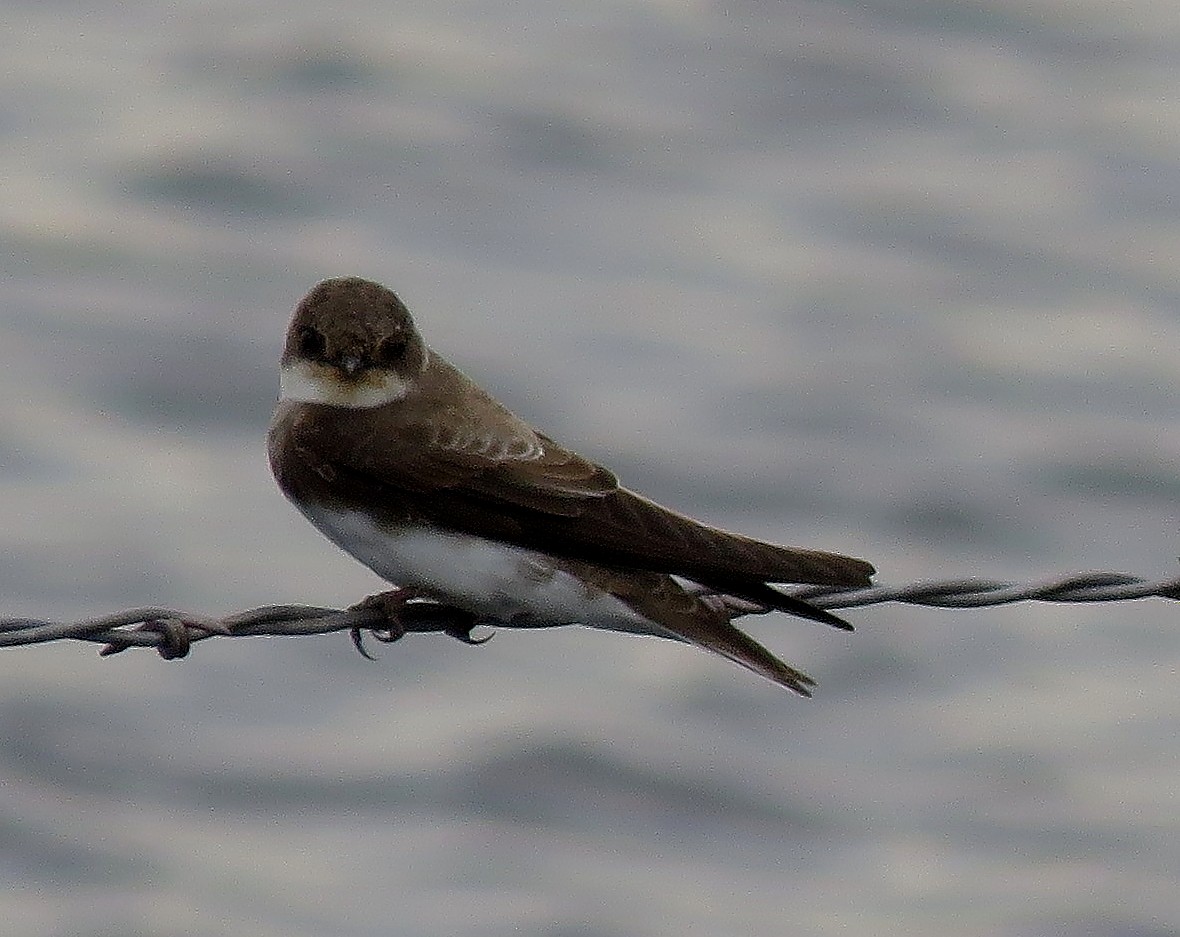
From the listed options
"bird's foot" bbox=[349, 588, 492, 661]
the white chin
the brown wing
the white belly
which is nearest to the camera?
the brown wing

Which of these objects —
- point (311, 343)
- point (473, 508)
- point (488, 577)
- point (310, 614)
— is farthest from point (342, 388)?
point (310, 614)

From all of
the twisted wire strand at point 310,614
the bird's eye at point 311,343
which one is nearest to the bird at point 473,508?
the bird's eye at point 311,343

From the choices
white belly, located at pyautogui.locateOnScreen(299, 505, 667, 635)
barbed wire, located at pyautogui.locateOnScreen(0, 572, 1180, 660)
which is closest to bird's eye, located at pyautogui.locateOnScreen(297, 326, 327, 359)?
white belly, located at pyautogui.locateOnScreen(299, 505, 667, 635)

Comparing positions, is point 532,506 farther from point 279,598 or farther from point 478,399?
point 279,598

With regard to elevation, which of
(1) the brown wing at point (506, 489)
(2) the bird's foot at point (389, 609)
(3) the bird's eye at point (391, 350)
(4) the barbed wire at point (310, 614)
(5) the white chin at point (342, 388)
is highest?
(3) the bird's eye at point (391, 350)

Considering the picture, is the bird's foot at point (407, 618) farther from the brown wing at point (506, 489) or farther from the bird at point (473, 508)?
the brown wing at point (506, 489)

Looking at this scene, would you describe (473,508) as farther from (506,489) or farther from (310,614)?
(310,614)

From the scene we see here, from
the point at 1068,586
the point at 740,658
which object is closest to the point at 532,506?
the point at 740,658

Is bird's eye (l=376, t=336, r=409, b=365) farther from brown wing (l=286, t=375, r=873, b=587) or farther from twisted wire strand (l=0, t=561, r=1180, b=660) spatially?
twisted wire strand (l=0, t=561, r=1180, b=660)
